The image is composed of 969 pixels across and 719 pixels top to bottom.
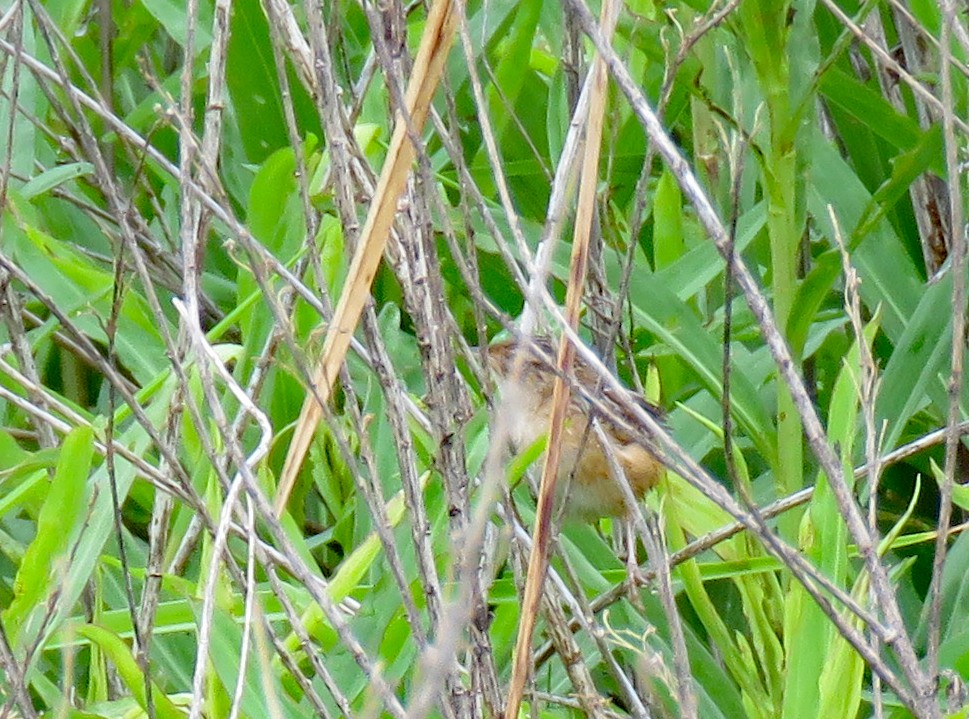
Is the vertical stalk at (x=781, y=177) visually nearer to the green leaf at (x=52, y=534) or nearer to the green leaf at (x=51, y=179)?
the green leaf at (x=52, y=534)

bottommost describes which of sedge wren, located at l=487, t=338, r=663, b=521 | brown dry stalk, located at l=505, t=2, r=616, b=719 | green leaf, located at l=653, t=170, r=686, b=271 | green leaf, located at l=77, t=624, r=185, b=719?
sedge wren, located at l=487, t=338, r=663, b=521

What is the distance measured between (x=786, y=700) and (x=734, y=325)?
1026mm

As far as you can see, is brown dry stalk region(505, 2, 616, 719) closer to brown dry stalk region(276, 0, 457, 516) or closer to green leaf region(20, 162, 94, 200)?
brown dry stalk region(276, 0, 457, 516)

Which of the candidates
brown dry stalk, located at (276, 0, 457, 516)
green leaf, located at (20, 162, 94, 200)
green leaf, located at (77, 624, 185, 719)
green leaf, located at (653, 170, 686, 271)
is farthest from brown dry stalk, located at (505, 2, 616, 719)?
green leaf, located at (20, 162, 94, 200)

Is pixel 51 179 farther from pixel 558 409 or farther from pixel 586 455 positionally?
pixel 558 409

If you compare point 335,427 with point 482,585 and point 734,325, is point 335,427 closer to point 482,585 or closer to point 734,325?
point 482,585

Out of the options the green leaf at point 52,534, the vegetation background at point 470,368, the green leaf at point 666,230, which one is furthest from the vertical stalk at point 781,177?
the green leaf at point 52,534

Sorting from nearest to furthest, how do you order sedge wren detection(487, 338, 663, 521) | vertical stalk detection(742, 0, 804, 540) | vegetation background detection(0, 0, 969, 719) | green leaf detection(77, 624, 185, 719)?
vegetation background detection(0, 0, 969, 719) < green leaf detection(77, 624, 185, 719) < vertical stalk detection(742, 0, 804, 540) < sedge wren detection(487, 338, 663, 521)

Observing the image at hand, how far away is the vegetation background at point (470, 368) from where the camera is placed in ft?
4.41

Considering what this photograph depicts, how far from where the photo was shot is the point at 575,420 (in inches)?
93.4

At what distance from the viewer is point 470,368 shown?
172cm

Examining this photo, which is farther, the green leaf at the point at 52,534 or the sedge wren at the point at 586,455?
the sedge wren at the point at 586,455

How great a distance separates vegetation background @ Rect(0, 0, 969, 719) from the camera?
52.9 inches

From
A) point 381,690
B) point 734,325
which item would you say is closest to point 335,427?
point 381,690
